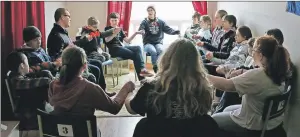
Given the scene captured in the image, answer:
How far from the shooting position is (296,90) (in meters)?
2.76

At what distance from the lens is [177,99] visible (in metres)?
1.90

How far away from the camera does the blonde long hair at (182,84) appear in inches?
74.7

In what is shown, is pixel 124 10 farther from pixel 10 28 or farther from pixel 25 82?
pixel 25 82

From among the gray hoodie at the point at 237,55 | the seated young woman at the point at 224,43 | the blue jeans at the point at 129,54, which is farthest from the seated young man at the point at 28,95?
the blue jeans at the point at 129,54

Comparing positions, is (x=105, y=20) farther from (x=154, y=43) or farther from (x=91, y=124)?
(x=91, y=124)

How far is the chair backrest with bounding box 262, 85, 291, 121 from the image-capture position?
2178 millimetres

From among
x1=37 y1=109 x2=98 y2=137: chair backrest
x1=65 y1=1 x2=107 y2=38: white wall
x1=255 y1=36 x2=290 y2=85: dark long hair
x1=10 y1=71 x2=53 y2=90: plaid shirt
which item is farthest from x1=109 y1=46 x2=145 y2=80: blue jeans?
x1=37 y1=109 x2=98 y2=137: chair backrest

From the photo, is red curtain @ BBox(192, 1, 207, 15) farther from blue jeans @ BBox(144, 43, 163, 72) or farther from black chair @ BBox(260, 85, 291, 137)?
black chair @ BBox(260, 85, 291, 137)

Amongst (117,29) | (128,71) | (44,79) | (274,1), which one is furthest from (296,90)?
(128,71)

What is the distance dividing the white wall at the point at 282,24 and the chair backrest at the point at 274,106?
0.53 metres

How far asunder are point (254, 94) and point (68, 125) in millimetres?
1017

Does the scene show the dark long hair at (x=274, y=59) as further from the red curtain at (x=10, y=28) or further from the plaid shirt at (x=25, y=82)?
the red curtain at (x=10, y=28)

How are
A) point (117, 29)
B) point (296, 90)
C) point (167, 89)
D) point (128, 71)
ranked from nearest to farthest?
1. point (167, 89)
2. point (296, 90)
3. point (117, 29)
4. point (128, 71)

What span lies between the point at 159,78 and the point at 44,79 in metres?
1.19
